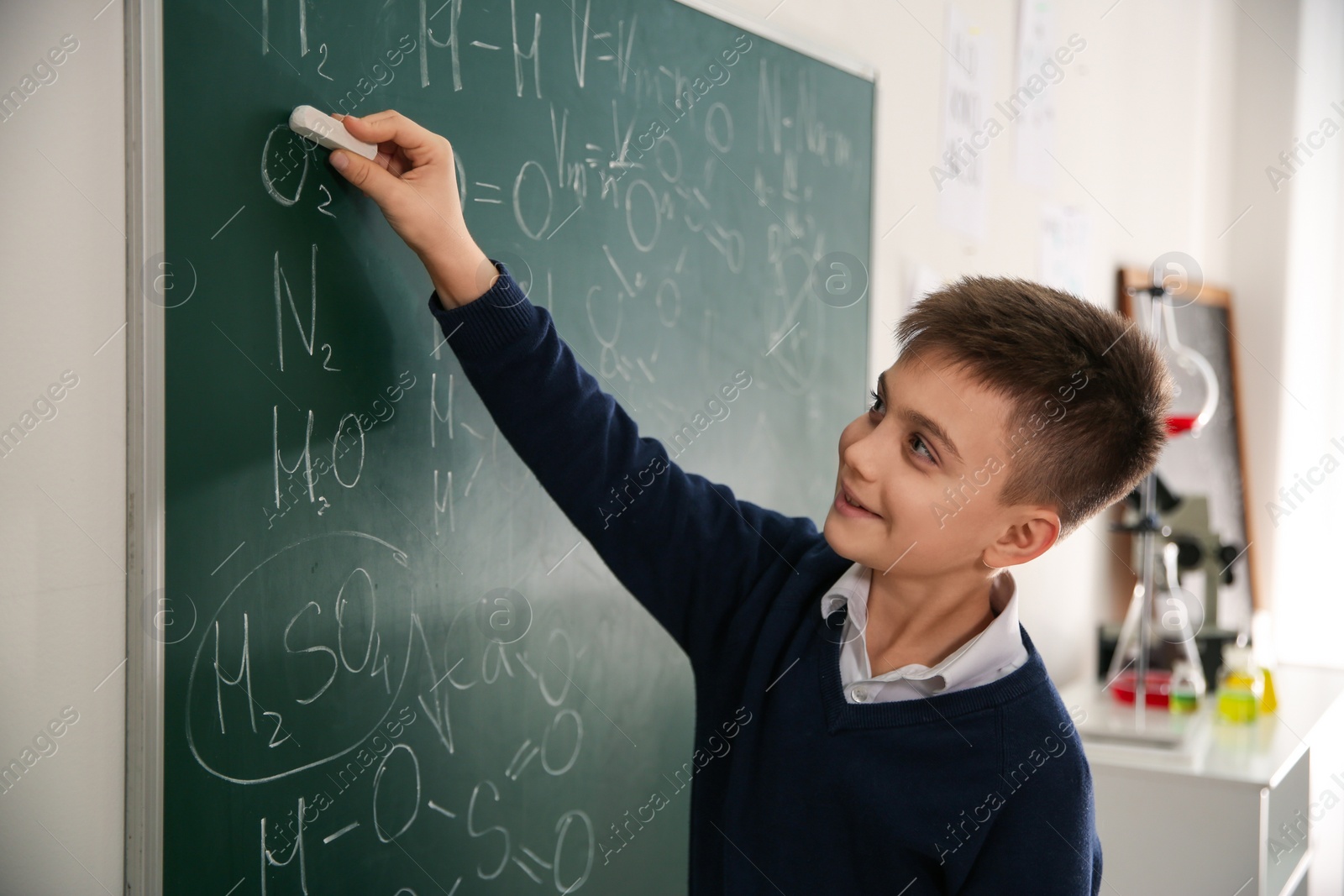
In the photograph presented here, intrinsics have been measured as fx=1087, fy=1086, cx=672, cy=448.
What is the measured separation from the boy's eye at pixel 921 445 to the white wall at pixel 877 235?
2.30 ft

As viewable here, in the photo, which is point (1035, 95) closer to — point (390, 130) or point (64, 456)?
point (390, 130)

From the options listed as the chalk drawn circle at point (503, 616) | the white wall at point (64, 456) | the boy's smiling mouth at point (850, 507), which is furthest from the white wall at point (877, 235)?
the boy's smiling mouth at point (850, 507)

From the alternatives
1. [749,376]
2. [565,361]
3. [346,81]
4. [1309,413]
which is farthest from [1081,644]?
[346,81]

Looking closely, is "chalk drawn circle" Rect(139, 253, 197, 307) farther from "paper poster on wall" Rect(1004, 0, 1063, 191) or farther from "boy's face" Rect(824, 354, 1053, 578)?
"paper poster on wall" Rect(1004, 0, 1063, 191)

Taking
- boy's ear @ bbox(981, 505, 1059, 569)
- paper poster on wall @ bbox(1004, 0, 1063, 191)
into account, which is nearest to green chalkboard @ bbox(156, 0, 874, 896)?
boy's ear @ bbox(981, 505, 1059, 569)

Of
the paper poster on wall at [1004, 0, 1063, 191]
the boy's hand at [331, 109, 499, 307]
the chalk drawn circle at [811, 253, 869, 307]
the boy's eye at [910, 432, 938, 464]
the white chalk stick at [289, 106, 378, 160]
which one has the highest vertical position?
the paper poster on wall at [1004, 0, 1063, 191]

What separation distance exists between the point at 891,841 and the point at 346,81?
872 mm

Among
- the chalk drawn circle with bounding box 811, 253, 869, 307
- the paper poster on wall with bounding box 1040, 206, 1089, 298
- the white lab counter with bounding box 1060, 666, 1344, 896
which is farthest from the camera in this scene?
the paper poster on wall with bounding box 1040, 206, 1089, 298

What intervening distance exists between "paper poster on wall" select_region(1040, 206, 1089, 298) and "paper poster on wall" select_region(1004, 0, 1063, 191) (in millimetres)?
86

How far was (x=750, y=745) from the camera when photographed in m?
1.11

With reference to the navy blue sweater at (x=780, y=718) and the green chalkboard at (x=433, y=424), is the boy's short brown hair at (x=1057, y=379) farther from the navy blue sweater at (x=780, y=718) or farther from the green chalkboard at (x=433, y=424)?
the green chalkboard at (x=433, y=424)

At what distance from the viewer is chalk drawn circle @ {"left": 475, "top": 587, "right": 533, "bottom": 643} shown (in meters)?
1.18

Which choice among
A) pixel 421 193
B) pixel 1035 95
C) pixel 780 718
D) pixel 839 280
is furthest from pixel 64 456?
pixel 1035 95

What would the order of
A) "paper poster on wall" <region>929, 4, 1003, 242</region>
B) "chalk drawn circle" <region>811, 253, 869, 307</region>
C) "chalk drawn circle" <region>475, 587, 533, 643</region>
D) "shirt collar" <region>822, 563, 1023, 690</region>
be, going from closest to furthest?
1. "shirt collar" <region>822, 563, 1023, 690</region>
2. "chalk drawn circle" <region>475, 587, 533, 643</region>
3. "chalk drawn circle" <region>811, 253, 869, 307</region>
4. "paper poster on wall" <region>929, 4, 1003, 242</region>
